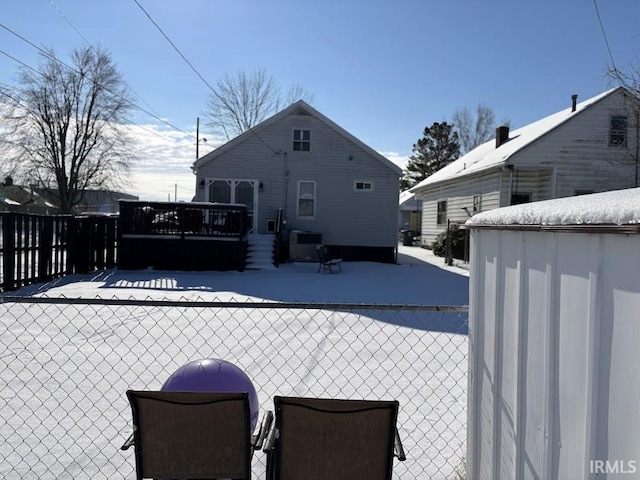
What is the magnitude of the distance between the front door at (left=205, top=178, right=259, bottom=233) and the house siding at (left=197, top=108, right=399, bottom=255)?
0.65 ft

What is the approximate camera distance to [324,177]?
733 inches

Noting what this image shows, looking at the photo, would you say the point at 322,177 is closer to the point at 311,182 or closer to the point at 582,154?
the point at 311,182

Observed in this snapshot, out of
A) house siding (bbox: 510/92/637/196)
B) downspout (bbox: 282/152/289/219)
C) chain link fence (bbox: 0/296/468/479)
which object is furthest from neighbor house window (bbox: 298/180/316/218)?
chain link fence (bbox: 0/296/468/479)

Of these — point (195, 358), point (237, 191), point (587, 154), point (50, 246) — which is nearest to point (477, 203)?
point (587, 154)

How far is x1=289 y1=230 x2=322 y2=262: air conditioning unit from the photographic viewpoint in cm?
1756

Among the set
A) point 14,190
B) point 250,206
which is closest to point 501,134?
point 250,206

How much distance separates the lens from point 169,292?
35.9 ft

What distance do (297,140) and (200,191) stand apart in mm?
4157

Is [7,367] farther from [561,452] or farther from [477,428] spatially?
[561,452]

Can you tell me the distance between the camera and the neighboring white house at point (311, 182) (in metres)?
18.4

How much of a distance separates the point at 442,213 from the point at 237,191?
11526mm

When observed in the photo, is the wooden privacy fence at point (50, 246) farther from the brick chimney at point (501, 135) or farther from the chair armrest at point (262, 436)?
the brick chimney at point (501, 135)

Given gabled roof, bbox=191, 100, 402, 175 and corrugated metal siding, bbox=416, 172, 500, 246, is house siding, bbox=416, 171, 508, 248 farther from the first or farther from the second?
gabled roof, bbox=191, 100, 402, 175

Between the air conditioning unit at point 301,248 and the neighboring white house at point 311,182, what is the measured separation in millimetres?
889
